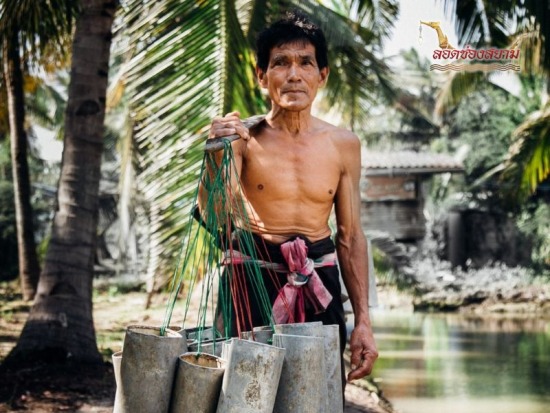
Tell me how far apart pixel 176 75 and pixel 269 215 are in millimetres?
2854

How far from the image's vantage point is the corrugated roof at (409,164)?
23.0 meters

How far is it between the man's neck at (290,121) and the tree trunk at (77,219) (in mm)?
3226

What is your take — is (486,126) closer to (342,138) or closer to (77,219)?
(77,219)

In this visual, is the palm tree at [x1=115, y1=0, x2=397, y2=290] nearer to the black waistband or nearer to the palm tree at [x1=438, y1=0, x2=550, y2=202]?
the palm tree at [x1=438, y1=0, x2=550, y2=202]

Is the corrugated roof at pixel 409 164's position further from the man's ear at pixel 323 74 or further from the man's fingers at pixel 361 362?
the man's fingers at pixel 361 362

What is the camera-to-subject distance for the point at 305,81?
9.27 feet

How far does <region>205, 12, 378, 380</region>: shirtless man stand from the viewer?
2836 millimetres

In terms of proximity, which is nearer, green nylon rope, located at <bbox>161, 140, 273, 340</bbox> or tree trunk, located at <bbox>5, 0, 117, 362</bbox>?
green nylon rope, located at <bbox>161, 140, 273, 340</bbox>

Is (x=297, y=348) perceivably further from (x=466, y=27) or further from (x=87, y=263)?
(x=466, y=27)

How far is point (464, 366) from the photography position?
32.5 ft

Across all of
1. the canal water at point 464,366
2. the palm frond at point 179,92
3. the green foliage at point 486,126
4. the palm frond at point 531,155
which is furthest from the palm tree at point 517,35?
the green foliage at point 486,126

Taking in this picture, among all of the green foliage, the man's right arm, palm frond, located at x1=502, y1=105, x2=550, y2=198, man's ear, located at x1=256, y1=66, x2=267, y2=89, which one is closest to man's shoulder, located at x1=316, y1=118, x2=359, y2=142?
man's ear, located at x1=256, y1=66, x2=267, y2=89

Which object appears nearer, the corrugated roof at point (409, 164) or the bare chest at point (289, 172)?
the bare chest at point (289, 172)

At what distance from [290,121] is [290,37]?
308 millimetres
